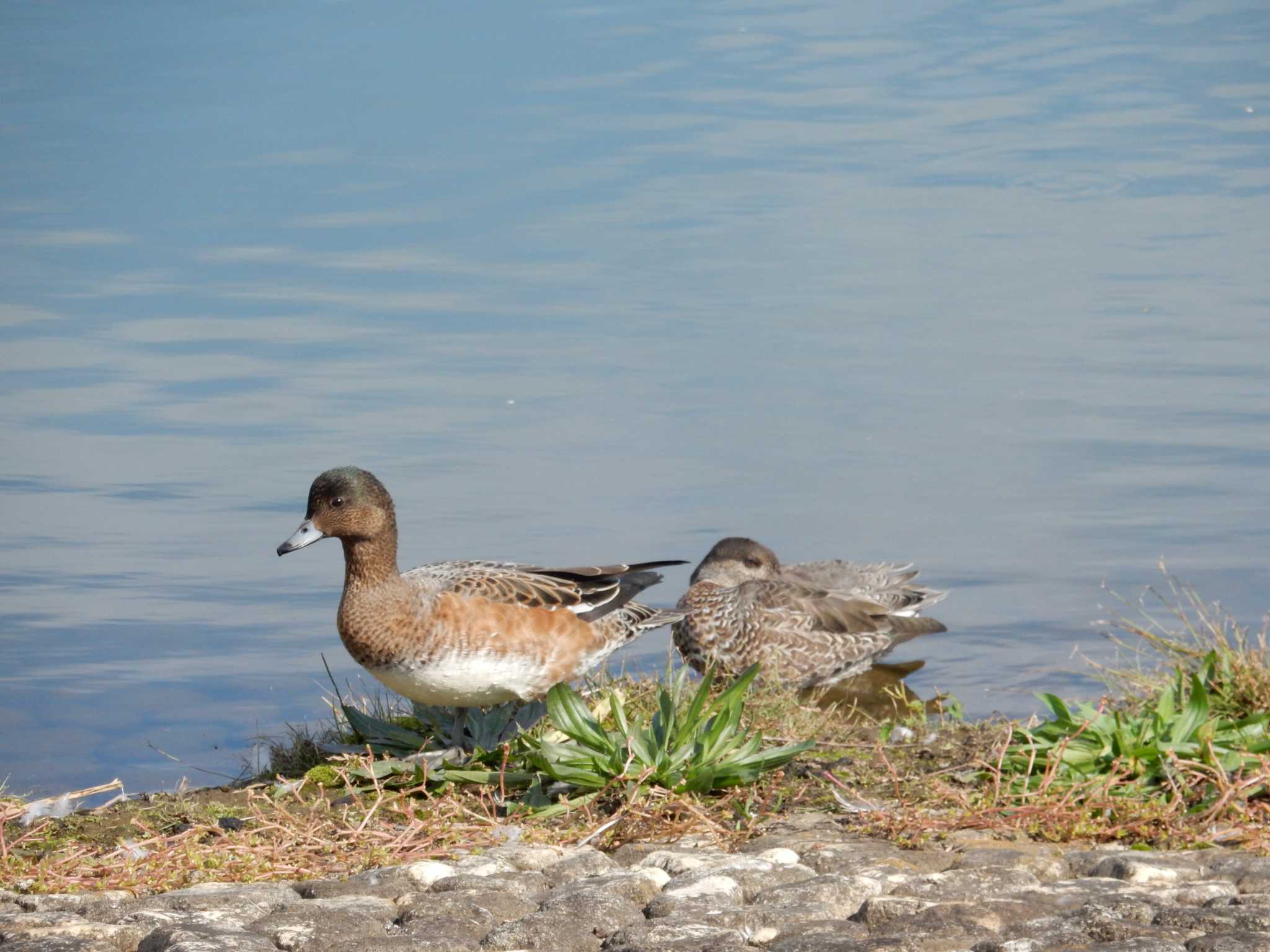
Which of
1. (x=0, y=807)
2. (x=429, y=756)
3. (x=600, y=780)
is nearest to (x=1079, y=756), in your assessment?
(x=600, y=780)

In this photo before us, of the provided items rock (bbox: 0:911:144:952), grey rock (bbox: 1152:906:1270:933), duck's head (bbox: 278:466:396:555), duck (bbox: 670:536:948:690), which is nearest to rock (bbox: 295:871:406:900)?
rock (bbox: 0:911:144:952)

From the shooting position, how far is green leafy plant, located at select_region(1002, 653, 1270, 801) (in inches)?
214

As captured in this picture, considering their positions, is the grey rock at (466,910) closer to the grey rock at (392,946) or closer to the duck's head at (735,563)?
the grey rock at (392,946)

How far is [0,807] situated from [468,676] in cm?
180

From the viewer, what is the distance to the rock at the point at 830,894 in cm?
424

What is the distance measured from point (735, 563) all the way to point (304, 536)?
390cm

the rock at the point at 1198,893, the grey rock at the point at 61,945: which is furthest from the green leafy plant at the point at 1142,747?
the grey rock at the point at 61,945

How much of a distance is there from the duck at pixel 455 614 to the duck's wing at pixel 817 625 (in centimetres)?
270

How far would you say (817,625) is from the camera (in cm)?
1009

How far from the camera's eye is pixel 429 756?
20.6 feet

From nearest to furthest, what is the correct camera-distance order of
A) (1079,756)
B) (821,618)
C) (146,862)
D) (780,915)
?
(780,915)
(146,862)
(1079,756)
(821,618)

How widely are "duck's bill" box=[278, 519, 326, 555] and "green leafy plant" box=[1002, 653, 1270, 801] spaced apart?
297 centimetres

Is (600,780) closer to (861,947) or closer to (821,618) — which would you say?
(861,947)

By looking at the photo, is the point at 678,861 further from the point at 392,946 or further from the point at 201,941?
the point at 201,941
